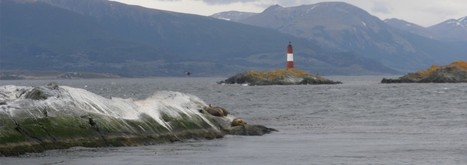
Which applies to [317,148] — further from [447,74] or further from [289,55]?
[447,74]

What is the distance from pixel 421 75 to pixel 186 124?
459ft

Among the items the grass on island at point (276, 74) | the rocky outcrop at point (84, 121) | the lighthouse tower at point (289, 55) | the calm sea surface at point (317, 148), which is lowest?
the calm sea surface at point (317, 148)

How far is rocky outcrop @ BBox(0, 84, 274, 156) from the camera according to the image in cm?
3216

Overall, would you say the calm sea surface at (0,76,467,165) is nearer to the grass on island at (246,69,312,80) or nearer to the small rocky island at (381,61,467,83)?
the small rocky island at (381,61,467,83)

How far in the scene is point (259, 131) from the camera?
145ft

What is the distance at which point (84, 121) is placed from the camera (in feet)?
113

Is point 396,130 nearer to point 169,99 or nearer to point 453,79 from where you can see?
point 169,99

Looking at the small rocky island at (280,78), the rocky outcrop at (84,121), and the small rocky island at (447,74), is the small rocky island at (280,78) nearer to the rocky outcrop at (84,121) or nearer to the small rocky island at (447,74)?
the small rocky island at (447,74)

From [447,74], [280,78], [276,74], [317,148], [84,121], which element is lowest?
[317,148]

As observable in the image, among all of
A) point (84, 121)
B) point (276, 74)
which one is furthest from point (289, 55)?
point (84, 121)

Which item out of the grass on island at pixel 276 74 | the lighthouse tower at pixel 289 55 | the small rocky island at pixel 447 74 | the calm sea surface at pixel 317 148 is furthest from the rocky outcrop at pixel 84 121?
the grass on island at pixel 276 74

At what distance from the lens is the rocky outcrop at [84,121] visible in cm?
3216

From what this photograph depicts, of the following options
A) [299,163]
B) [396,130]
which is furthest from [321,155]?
[396,130]

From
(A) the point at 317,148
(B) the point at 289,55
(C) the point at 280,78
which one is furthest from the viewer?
(C) the point at 280,78
